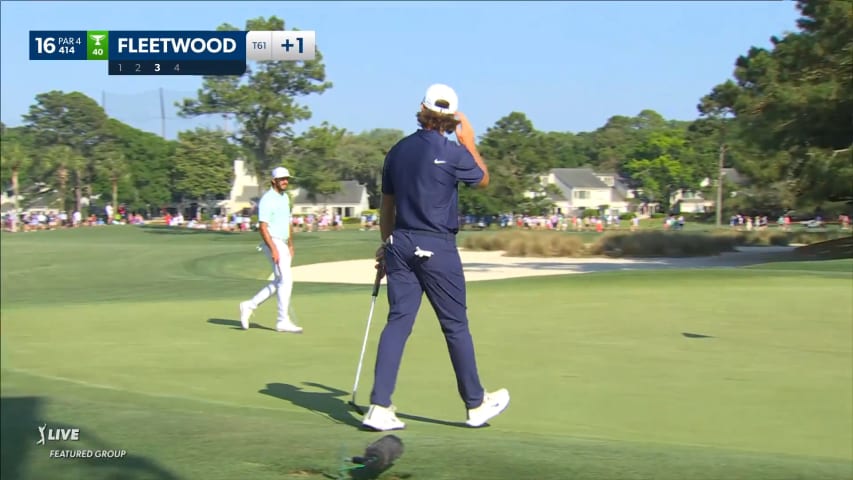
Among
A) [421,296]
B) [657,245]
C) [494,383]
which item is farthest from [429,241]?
[657,245]

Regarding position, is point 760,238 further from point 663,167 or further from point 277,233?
point 663,167

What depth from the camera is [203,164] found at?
150ft

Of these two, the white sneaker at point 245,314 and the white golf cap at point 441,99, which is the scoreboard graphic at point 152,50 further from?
the white golf cap at point 441,99

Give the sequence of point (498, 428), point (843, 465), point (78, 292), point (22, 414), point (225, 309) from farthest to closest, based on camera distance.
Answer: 1. point (78, 292)
2. point (225, 309)
3. point (498, 428)
4. point (22, 414)
5. point (843, 465)

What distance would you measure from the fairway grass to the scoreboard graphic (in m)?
1.99

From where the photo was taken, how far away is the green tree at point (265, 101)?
42.1 meters

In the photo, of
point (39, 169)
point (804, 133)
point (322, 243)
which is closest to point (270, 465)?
point (39, 169)

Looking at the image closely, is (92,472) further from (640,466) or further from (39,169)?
(39,169)

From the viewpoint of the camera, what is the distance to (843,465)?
456 centimetres

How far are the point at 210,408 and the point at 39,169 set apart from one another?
7290 millimetres

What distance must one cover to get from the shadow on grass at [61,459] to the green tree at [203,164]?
36.2 m

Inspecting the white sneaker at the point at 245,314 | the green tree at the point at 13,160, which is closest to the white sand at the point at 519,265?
the green tree at the point at 13,160

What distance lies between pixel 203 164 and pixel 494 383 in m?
41.2

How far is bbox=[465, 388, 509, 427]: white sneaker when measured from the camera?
5.42 m
